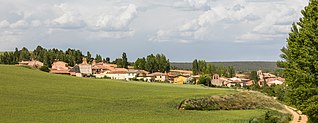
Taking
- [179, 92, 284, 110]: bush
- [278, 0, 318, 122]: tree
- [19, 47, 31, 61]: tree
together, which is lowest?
[179, 92, 284, 110]: bush

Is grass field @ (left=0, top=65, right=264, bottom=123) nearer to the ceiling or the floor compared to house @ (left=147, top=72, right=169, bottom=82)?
nearer to the floor

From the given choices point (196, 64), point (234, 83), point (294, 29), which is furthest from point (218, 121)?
point (196, 64)

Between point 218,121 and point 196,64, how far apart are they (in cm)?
13277

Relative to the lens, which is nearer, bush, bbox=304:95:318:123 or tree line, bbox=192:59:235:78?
bush, bbox=304:95:318:123

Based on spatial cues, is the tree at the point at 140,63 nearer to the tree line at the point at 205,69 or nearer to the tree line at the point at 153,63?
the tree line at the point at 153,63

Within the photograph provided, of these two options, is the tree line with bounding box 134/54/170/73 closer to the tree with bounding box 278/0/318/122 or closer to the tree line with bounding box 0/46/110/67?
the tree line with bounding box 0/46/110/67

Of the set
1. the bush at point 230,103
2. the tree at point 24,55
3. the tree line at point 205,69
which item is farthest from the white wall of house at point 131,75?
the bush at point 230,103

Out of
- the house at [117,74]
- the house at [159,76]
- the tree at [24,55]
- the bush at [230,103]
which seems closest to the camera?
the bush at [230,103]

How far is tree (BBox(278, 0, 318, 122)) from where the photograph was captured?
28.3 metres

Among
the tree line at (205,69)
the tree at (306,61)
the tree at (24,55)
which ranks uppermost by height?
the tree at (24,55)

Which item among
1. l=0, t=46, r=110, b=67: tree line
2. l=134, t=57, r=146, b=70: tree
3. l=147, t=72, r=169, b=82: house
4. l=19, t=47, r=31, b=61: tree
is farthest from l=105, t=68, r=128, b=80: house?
l=19, t=47, r=31, b=61: tree

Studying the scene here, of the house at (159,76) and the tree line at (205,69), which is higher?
the tree line at (205,69)

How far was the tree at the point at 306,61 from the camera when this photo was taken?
28281 millimetres

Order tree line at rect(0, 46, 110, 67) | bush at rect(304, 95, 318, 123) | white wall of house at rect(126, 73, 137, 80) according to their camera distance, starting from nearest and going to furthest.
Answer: bush at rect(304, 95, 318, 123) → white wall of house at rect(126, 73, 137, 80) → tree line at rect(0, 46, 110, 67)
